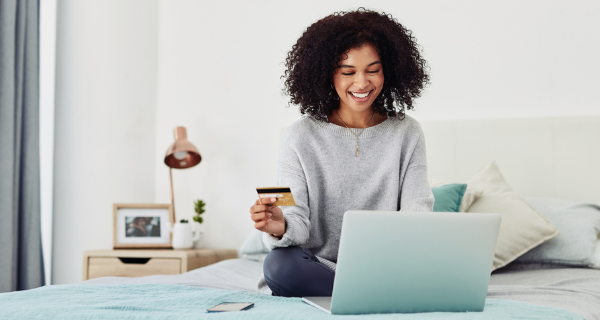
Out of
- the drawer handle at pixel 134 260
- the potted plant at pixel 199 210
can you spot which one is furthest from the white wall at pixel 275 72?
the drawer handle at pixel 134 260

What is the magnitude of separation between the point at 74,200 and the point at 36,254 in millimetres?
356

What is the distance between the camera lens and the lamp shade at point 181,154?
2.94m

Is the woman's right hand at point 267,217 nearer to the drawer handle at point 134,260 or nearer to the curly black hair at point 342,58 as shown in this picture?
the curly black hair at point 342,58

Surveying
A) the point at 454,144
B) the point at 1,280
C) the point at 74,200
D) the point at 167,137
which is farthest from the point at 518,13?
the point at 1,280

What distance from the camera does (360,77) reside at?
1576mm

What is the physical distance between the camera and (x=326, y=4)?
2.97m

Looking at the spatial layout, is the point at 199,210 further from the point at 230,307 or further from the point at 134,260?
the point at 230,307

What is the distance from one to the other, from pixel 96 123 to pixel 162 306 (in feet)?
6.92

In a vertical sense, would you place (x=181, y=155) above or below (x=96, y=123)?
below

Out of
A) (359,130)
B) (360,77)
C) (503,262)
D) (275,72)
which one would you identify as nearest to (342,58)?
(360,77)

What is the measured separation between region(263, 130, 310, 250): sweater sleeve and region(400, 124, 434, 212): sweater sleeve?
280mm

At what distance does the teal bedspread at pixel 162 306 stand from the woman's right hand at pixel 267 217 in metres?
0.17

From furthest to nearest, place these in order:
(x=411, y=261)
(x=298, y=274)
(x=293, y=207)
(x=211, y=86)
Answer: (x=211, y=86)
(x=293, y=207)
(x=298, y=274)
(x=411, y=261)

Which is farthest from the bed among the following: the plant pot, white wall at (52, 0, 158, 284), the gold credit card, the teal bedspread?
A: white wall at (52, 0, 158, 284)
